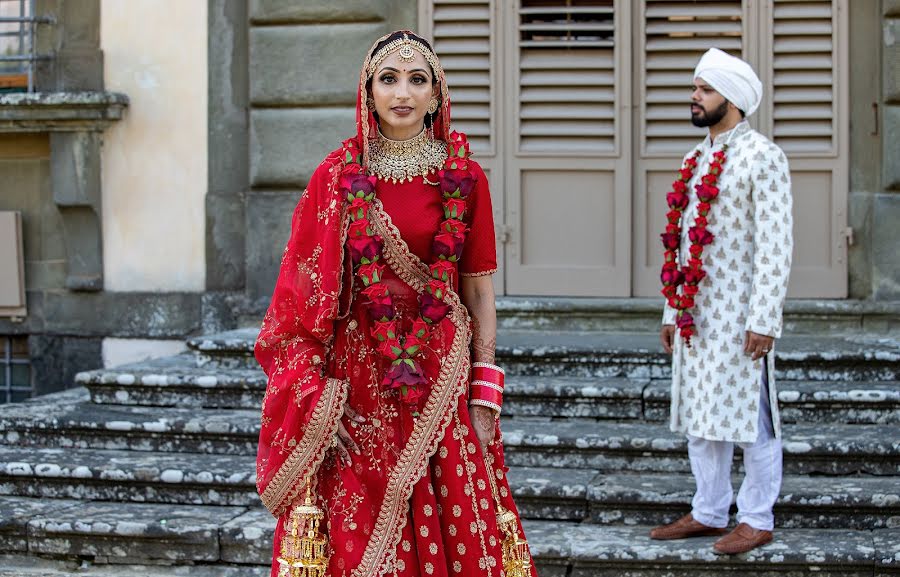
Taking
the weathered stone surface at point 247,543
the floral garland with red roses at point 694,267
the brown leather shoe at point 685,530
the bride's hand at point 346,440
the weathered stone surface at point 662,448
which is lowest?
the weathered stone surface at point 247,543

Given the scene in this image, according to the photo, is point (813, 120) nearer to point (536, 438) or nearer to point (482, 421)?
point (536, 438)

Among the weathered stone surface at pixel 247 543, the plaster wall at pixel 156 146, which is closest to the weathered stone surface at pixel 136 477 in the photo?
the weathered stone surface at pixel 247 543

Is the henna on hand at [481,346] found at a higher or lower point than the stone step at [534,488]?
higher

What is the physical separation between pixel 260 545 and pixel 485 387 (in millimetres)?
2005

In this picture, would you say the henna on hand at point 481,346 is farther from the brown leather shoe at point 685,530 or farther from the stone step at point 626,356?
the stone step at point 626,356

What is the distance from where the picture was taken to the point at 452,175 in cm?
→ 400

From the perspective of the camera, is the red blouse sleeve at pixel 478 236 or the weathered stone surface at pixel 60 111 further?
the weathered stone surface at pixel 60 111

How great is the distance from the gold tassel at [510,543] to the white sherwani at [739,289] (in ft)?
4.98

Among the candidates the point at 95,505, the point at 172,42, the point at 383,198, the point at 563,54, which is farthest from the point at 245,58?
the point at 383,198

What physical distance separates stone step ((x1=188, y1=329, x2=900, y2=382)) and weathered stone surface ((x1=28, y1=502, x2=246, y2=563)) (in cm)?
180

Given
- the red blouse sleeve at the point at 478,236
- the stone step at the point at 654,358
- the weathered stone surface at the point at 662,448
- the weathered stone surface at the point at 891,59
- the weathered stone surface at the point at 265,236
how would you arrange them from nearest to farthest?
the red blouse sleeve at the point at 478,236 < the weathered stone surface at the point at 662,448 < the stone step at the point at 654,358 < the weathered stone surface at the point at 891,59 < the weathered stone surface at the point at 265,236

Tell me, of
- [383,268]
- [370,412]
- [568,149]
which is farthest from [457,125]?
[370,412]

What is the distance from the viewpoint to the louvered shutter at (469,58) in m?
8.28

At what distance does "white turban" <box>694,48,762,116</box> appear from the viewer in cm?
546
